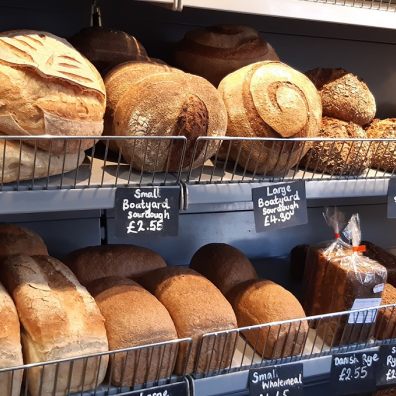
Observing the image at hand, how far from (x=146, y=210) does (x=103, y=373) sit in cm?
36

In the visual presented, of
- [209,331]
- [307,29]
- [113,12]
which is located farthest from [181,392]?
[307,29]

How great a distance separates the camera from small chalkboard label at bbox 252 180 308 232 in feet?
4.27

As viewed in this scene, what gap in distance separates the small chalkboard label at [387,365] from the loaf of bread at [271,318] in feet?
0.86

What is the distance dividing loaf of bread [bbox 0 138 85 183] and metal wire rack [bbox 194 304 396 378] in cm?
50

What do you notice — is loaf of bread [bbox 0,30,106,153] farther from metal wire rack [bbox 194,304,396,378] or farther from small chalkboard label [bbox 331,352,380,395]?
small chalkboard label [bbox 331,352,380,395]

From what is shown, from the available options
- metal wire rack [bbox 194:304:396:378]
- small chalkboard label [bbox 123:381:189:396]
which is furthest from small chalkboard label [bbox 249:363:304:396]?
small chalkboard label [bbox 123:381:189:396]

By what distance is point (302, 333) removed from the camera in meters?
1.40

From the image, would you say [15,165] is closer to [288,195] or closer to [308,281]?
[288,195]

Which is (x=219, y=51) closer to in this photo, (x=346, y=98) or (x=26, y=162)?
(x=346, y=98)

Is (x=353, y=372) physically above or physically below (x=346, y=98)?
below

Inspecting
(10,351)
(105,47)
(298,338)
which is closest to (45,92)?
(105,47)

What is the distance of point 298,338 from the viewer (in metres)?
1.40

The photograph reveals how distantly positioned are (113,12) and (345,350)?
1133 mm

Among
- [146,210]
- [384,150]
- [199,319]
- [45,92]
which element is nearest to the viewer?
[45,92]
